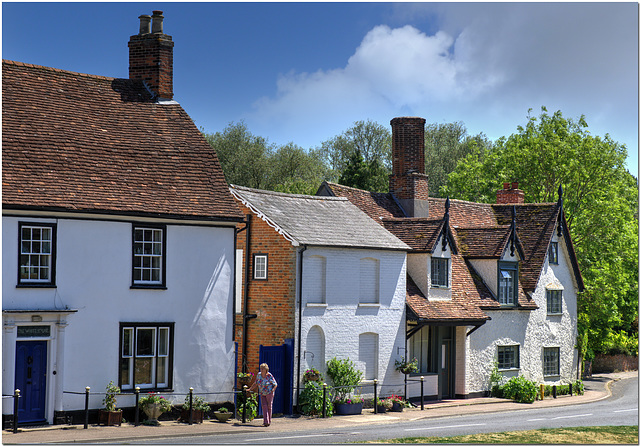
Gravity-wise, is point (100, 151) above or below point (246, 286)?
above

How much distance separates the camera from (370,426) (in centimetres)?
2380

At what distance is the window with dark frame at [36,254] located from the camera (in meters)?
21.2

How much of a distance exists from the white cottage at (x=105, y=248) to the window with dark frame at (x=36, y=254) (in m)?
0.03

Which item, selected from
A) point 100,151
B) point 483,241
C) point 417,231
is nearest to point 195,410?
point 100,151

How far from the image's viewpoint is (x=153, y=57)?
89.4ft

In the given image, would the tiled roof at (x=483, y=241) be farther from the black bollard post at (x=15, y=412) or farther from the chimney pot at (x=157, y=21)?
the black bollard post at (x=15, y=412)

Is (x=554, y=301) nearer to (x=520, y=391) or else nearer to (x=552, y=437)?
(x=520, y=391)

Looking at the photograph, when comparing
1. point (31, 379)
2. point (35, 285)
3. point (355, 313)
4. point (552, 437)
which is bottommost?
→ point (552, 437)

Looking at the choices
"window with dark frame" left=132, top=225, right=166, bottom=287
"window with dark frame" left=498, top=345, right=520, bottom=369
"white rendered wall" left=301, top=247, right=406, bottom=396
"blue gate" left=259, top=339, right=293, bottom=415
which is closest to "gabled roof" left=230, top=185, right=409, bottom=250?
"white rendered wall" left=301, top=247, right=406, bottom=396

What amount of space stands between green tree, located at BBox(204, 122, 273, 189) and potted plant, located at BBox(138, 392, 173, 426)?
39459 millimetres

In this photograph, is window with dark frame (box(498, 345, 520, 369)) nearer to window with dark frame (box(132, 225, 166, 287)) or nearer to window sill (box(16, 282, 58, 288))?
window with dark frame (box(132, 225, 166, 287))

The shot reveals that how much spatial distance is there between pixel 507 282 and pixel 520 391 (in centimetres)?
457

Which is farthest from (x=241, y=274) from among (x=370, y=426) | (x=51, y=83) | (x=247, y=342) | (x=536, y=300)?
(x=536, y=300)

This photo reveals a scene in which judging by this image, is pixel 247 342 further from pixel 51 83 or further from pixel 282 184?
pixel 282 184
